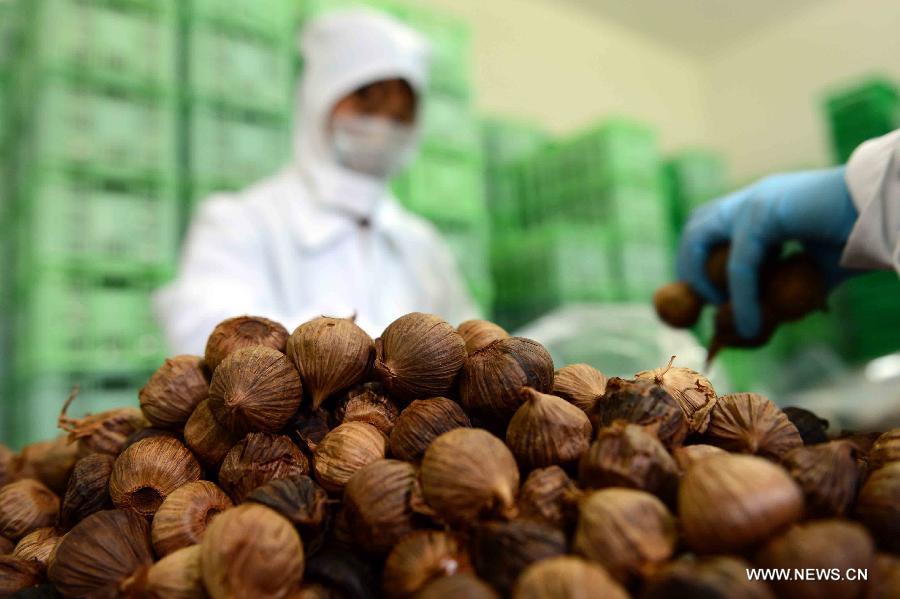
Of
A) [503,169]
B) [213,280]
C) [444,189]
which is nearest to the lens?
[213,280]

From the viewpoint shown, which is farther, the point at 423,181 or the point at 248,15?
the point at 423,181

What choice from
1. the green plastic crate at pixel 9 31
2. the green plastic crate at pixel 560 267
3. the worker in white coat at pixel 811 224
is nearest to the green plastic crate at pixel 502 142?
the green plastic crate at pixel 560 267

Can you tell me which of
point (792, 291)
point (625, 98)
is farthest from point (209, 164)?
point (625, 98)

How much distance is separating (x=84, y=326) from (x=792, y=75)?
4.53m

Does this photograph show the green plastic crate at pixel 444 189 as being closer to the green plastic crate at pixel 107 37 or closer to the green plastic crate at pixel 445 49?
the green plastic crate at pixel 445 49

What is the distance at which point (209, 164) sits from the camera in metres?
2.35

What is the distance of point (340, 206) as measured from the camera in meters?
Answer: 2.09

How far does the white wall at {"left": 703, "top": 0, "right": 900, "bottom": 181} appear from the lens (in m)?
4.20

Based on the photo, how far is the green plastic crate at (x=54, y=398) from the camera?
197 centimetres

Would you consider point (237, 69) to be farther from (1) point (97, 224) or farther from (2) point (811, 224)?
(2) point (811, 224)

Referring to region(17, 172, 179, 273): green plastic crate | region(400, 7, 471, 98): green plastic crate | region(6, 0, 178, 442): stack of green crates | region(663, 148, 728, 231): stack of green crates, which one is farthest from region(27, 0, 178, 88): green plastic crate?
region(663, 148, 728, 231): stack of green crates

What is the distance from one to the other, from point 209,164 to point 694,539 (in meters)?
2.19

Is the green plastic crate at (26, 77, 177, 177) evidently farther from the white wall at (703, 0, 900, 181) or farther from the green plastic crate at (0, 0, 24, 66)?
the white wall at (703, 0, 900, 181)

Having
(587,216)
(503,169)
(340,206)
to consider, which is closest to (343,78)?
(340,206)
